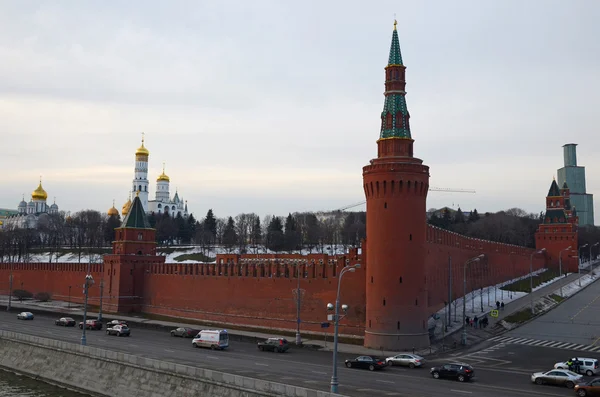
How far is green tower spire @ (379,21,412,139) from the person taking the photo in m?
48.8

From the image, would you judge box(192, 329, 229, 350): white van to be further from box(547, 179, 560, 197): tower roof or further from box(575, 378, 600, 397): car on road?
box(547, 179, 560, 197): tower roof

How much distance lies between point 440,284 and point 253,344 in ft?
68.8

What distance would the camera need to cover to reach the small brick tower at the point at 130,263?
72312mm

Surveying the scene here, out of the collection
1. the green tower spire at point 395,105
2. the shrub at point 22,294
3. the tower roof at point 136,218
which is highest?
the green tower spire at point 395,105

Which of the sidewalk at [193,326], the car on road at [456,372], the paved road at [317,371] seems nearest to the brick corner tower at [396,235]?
the sidewalk at [193,326]

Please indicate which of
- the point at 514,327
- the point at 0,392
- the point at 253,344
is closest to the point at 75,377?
the point at 0,392

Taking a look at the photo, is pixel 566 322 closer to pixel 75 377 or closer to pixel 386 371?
pixel 386 371

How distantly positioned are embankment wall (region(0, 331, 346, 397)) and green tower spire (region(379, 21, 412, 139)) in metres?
25.5

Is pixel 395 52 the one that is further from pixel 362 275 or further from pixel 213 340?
pixel 213 340

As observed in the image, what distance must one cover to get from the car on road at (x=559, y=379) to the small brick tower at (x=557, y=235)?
8136 centimetres

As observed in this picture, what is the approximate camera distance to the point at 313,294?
53844mm

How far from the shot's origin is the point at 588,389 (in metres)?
29.5

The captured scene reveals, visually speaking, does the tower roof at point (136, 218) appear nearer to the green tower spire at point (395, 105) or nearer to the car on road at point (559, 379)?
the green tower spire at point (395, 105)

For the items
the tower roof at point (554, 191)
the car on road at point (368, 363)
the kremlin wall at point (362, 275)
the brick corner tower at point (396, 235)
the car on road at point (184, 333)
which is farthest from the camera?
the tower roof at point (554, 191)
